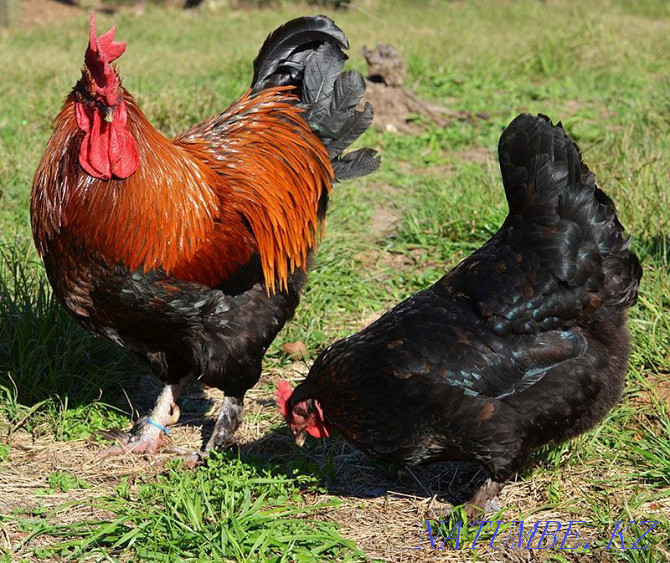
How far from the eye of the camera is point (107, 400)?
14.9 ft

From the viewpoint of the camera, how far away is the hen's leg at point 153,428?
4141 mm

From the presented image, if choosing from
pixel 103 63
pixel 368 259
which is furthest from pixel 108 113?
pixel 368 259

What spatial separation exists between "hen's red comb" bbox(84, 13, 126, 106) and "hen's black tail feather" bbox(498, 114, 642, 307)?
5.66 ft

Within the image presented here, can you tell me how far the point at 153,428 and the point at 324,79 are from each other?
7.22 feet

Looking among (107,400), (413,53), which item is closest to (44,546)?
(107,400)

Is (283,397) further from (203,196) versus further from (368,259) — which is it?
(368,259)

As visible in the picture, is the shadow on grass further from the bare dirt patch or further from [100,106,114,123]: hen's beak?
the bare dirt patch

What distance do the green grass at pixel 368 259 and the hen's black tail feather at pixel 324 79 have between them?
1209 mm

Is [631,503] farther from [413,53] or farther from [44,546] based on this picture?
[413,53]

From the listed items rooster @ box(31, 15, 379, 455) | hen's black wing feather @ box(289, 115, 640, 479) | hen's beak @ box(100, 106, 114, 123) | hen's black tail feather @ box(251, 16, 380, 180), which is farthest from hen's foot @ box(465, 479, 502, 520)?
hen's beak @ box(100, 106, 114, 123)

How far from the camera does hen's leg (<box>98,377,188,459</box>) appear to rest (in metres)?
4.14

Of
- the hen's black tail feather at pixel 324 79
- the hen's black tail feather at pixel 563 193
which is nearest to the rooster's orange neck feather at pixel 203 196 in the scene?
the hen's black tail feather at pixel 324 79

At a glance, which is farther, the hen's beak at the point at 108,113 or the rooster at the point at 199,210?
the rooster at the point at 199,210

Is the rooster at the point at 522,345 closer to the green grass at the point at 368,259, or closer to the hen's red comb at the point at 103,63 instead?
the green grass at the point at 368,259
